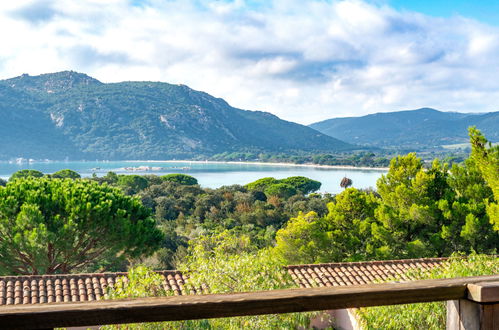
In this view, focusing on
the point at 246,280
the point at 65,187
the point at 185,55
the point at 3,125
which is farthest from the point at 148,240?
the point at 3,125

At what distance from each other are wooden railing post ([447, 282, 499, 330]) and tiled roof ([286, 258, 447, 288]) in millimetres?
9560

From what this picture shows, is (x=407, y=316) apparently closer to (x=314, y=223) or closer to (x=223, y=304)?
(x=223, y=304)

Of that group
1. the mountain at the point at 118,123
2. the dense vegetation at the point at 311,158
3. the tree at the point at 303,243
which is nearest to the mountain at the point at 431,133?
the mountain at the point at 118,123

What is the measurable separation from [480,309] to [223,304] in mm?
699

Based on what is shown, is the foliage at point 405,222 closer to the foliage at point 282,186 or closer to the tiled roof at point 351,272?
the tiled roof at point 351,272

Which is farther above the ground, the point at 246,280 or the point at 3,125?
the point at 3,125

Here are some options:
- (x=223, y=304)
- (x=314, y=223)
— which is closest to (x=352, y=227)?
(x=314, y=223)

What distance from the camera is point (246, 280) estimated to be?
24.1 ft

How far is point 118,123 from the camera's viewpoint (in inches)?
4924

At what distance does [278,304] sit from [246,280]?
6.18 m

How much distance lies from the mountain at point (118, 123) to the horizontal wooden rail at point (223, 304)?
11933 cm

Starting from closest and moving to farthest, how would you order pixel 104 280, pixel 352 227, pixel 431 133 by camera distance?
pixel 104 280
pixel 352 227
pixel 431 133

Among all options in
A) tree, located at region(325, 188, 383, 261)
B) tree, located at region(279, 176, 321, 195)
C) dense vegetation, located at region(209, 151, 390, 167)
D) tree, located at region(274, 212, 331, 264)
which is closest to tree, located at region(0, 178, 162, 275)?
tree, located at region(274, 212, 331, 264)

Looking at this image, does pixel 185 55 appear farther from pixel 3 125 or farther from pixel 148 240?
pixel 3 125
